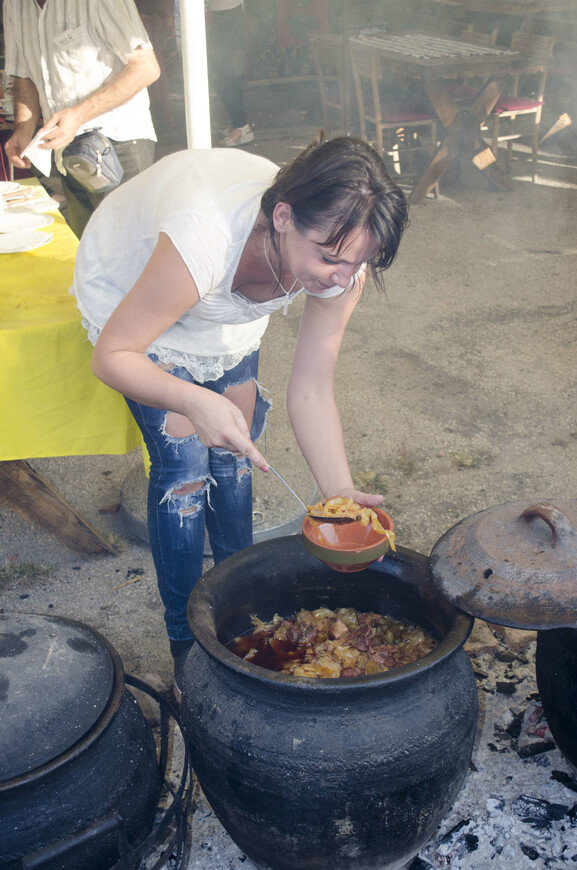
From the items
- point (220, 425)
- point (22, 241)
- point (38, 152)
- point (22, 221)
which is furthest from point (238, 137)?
point (220, 425)

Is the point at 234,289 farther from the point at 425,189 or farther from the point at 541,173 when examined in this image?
the point at 541,173

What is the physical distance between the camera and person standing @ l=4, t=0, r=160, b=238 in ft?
13.8

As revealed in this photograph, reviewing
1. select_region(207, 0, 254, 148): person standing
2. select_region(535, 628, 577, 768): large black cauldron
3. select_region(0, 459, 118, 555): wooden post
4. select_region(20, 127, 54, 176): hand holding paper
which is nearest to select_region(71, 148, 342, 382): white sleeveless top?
select_region(0, 459, 118, 555): wooden post

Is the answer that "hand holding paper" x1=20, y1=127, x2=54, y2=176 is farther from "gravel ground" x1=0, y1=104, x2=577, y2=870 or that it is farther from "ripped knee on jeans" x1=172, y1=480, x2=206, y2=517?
"ripped knee on jeans" x1=172, y1=480, x2=206, y2=517

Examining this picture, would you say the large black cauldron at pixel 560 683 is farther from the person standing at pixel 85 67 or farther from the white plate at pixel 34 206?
the person standing at pixel 85 67

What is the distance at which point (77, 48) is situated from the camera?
14.1ft

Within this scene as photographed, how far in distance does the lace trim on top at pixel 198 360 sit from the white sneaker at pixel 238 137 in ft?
27.9

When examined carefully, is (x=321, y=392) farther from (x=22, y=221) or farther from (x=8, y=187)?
(x=8, y=187)

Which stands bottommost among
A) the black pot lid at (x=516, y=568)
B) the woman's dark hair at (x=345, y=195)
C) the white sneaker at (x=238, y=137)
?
the black pot lid at (x=516, y=568)

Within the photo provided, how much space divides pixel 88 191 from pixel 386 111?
497 cm

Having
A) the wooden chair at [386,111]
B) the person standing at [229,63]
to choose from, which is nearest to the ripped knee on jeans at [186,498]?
the wooden chair at [386,111]

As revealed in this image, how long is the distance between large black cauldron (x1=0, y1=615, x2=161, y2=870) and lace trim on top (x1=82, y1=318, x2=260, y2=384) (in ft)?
2.75

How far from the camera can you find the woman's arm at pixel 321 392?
2.33 metres

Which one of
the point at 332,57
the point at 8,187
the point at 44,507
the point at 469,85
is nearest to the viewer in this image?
the point at 44,507
